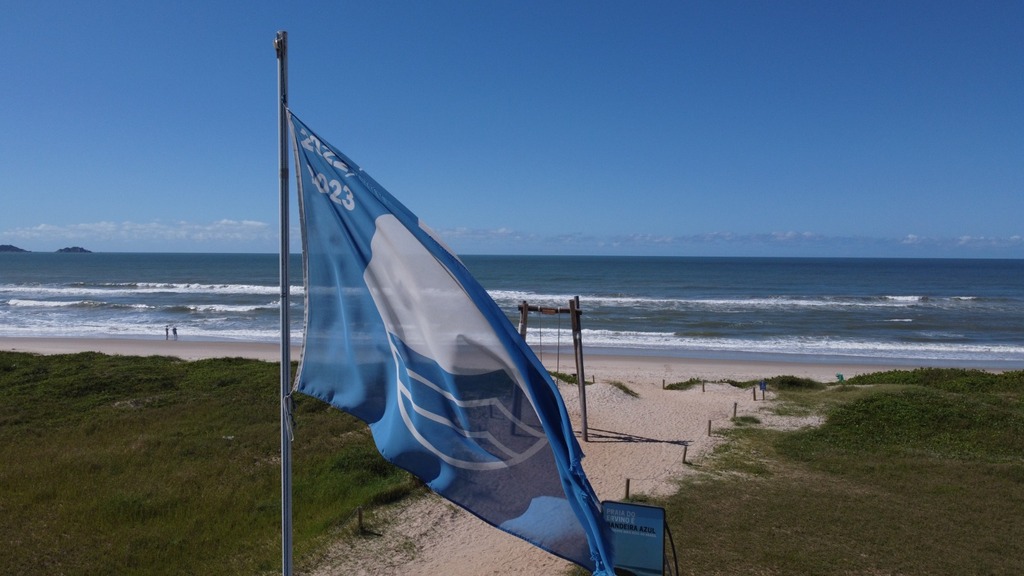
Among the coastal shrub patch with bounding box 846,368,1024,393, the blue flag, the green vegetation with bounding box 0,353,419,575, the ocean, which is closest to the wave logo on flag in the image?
the blue flag

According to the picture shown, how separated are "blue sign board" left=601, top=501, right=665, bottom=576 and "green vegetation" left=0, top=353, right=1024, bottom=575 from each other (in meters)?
1.37

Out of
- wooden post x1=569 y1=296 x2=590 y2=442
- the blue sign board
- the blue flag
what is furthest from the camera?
wooden post x1=569 y1=296 x2=590 y2=442

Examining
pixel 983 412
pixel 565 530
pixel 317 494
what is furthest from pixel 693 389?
pixel 565 530

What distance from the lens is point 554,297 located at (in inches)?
2448

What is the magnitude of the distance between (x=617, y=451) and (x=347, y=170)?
402 inches

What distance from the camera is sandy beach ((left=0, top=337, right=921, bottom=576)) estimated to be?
7.95 m

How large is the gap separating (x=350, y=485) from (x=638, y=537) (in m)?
5.63

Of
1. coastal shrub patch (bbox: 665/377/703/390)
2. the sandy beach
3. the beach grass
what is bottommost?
coastal shrub patch (bbox: 665/377/703/390)

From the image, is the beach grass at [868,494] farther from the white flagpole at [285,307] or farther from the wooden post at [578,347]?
the white flagpole at [285,307]

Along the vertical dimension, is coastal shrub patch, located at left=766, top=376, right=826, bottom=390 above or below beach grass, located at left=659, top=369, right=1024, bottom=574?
below

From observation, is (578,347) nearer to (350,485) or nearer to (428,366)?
(350,485)

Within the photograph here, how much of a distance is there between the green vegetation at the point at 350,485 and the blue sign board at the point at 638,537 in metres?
1.37

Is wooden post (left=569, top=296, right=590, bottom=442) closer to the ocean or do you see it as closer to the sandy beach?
the sandy beach

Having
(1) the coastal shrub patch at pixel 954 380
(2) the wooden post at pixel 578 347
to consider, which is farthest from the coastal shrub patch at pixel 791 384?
(2) the wooden post at pixel 578 347
